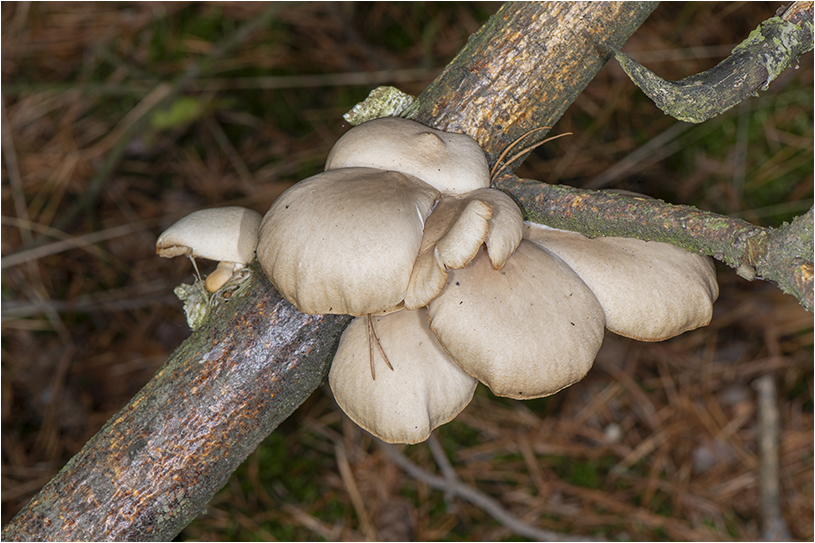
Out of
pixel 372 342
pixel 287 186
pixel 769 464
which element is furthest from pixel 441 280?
pixel 769 464

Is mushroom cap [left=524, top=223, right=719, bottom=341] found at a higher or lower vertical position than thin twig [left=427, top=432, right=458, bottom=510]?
higher

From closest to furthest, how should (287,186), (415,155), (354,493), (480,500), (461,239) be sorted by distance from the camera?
(461,239), (415,155), (480,500), (354,493), (287,186)

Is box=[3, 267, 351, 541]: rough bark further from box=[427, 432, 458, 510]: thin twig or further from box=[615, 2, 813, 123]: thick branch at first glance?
box=[427, 432, 458, 510]: thin twig

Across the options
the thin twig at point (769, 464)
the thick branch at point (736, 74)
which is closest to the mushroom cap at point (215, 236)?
the thick branch at point (736, 74)

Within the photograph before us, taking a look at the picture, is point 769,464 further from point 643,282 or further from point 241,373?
point 241,373

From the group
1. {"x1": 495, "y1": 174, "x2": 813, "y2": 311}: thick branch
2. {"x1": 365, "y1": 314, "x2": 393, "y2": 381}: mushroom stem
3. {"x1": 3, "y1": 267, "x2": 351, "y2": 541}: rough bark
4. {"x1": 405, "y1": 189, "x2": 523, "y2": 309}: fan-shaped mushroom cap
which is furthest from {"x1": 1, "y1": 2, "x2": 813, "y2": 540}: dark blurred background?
{"x1": 405, "y1": 189, "x2": 523, "y2": 309}: fan-shaped mushroom cap

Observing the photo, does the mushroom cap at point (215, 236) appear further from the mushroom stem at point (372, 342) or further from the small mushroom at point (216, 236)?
the mushroom stem at point (372, 342)
